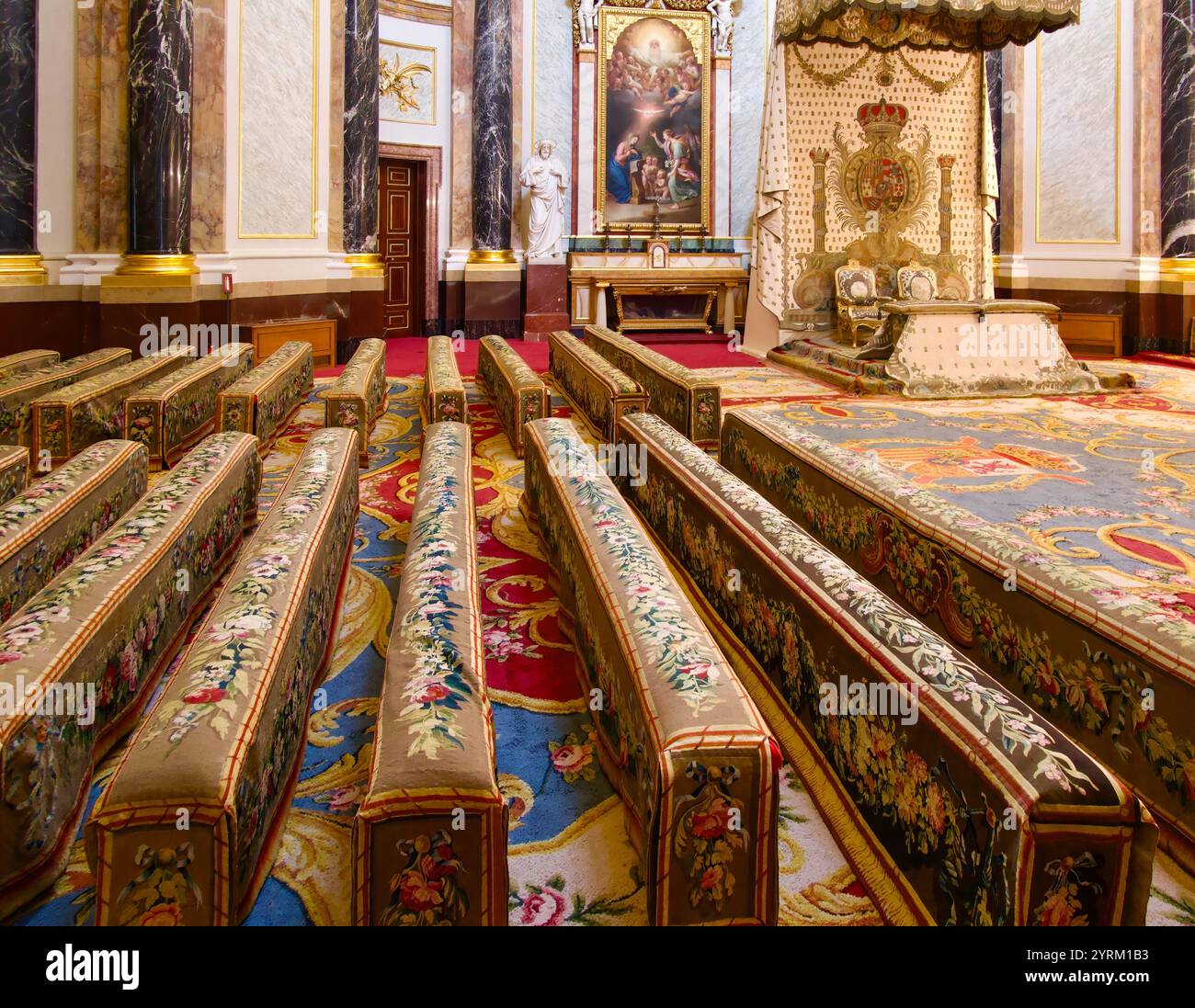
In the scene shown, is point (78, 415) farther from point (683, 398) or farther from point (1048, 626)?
point (1048, 626)

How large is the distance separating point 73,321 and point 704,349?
669 cm

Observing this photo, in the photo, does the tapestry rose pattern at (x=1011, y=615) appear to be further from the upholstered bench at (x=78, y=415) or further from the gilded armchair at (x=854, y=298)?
the gilded armchair at (x=854, y=298)

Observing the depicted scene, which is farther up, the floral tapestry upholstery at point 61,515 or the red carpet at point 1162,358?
the red carpet at point 1162,358

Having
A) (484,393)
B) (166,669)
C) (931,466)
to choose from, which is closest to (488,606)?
(166,669)

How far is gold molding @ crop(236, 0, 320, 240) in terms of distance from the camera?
26.7 feet

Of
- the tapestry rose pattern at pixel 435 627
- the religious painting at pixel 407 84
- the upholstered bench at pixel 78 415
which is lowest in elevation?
the tapestry rose pattern at pixel 435 627

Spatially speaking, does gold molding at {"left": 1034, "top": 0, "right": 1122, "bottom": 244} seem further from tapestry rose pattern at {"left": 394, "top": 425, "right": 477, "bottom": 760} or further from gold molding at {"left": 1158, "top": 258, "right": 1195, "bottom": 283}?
tapestry rose pattern at {"left": 394, "top": 425, "right": 477, "bottom": 760}

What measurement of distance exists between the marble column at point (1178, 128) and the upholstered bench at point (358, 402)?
28.4 feet

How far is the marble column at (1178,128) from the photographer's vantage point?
33.3ft

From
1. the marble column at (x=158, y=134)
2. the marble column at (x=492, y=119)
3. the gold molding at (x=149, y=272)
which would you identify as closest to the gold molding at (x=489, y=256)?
the marble column at (x=492, y=119)

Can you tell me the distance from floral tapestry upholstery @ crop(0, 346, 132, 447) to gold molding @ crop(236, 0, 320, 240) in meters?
2.68

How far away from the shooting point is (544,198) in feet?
41.0

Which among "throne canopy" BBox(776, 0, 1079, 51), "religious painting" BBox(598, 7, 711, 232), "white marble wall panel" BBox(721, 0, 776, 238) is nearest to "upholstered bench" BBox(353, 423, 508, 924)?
"throne canopy" BBox(776, 0, 1079, 51)

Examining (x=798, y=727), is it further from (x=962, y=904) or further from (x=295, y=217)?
(x=295, y=217)
